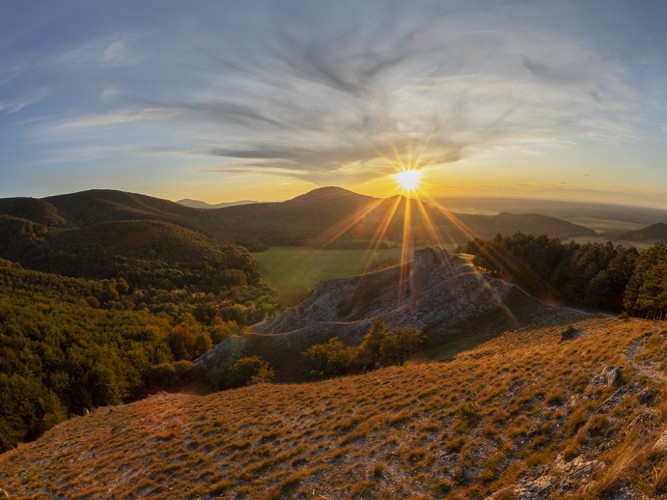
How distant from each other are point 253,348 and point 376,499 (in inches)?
2341

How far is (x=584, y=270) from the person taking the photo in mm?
59000

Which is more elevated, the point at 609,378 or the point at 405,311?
the point at 609,378

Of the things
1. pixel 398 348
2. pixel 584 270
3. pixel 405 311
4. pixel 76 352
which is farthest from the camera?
pixel 76 352

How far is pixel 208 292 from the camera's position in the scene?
161375mm

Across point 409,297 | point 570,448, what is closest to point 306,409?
point 570,448

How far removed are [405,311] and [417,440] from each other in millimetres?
47161

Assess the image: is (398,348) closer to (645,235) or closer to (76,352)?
(76,352)

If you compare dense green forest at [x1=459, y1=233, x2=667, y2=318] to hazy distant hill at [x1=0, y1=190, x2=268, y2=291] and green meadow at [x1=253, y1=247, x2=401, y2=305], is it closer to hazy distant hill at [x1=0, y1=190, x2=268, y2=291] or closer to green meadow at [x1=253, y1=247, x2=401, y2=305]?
green meadow at [x1=253, y1=247, x2=401, y2=305]

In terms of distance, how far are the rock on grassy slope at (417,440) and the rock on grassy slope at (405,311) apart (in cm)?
1693

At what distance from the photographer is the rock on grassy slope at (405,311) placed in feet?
180

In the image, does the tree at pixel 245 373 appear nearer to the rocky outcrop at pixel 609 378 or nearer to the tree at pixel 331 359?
the tree at pixel 331 359

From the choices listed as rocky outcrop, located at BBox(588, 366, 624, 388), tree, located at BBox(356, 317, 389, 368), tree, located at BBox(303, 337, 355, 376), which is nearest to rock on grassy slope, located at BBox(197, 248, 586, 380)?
tree, located at BBox(303, 337, 355, 376)

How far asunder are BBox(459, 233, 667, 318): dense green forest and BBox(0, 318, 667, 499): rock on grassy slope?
1538 centimetres

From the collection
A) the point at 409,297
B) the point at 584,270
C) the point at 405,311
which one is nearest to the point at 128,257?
the point at 409,297
